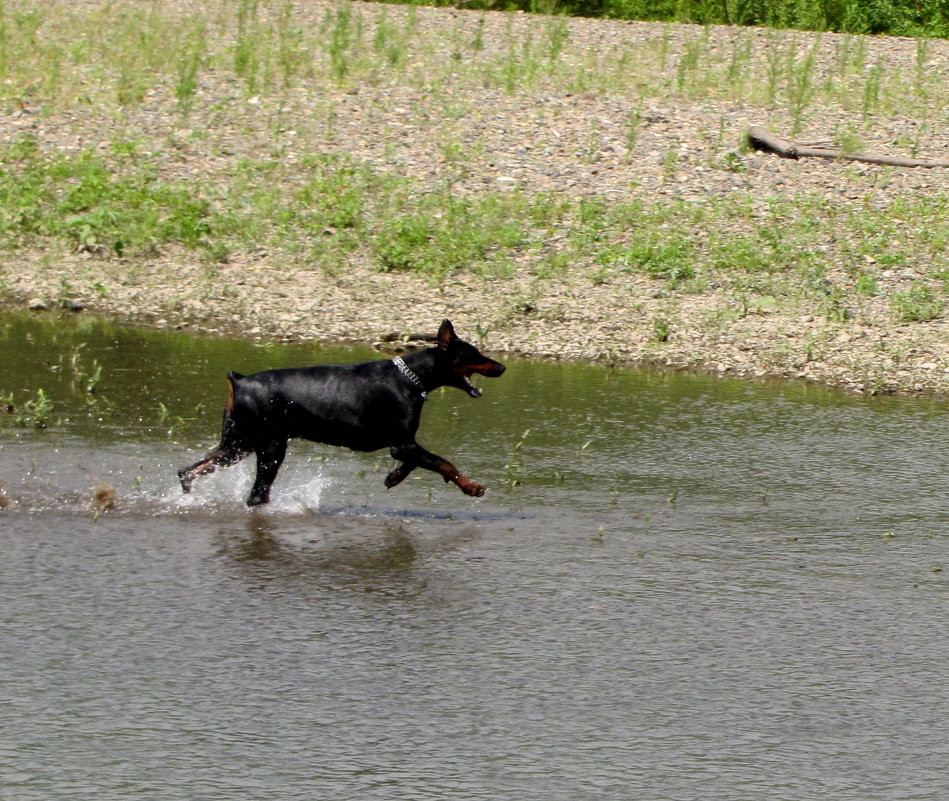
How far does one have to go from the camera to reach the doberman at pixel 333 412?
28.4 feet

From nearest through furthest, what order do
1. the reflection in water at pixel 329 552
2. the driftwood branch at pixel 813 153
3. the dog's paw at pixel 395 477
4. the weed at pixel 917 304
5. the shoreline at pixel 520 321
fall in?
the reflection in water at pixel 329 552
the dog's paw at pixel 395 477
the shoreline at pixel 520 321
the weed at pixel 917 304
the driftwood branch at pixel 813 153

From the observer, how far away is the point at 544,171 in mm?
17062

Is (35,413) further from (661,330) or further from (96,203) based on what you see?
(96,203)

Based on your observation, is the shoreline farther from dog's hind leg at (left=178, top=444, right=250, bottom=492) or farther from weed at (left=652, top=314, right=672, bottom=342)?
dog's hind leg at (left=178, top=444, right=250, bottom=492)

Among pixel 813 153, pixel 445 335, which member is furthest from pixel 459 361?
pixel 813 153

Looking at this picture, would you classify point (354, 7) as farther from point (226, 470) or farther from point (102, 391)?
point (226, 470)

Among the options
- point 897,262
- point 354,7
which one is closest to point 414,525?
point 897,262

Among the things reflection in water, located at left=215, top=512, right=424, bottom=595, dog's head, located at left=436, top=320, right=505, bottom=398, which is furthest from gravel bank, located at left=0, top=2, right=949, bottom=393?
reflection in water, located at left=215, top=512, right=424, bottom=595

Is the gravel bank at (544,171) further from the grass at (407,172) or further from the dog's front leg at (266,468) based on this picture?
the dog's front leg at (266,468)

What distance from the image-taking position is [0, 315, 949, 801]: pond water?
534 centimetres

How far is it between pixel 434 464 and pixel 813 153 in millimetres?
10248

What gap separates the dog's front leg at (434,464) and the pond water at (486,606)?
20 cm

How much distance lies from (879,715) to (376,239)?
32.0ft

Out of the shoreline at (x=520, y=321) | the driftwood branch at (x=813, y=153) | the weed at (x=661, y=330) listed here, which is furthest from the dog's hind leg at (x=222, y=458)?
the driftwood branch at (x=813, y=153)
